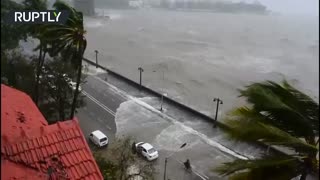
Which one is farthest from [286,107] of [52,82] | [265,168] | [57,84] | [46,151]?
[52,82]

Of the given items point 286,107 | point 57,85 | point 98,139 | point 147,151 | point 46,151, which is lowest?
point 147,151

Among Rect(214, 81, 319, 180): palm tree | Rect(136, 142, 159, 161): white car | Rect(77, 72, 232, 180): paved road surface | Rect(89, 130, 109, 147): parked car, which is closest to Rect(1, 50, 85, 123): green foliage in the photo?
Rect(89, 130, 109, 147): parked car

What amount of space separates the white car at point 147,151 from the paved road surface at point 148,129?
0.40 m

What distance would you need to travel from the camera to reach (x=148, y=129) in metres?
21.7

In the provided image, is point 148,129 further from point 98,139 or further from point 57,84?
point 57,84

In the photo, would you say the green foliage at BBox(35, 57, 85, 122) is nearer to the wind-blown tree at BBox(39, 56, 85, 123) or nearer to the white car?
the wind-blown tree at BBox(39, 56, 85, 123)

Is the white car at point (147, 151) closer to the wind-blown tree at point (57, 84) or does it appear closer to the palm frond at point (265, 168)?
the wind-blown tree at point (57, 84)

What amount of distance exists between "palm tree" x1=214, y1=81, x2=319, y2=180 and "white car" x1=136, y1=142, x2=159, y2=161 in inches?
515

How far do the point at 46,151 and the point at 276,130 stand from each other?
2.82m

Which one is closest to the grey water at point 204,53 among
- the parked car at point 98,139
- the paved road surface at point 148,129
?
the paved road surface at point 148,129

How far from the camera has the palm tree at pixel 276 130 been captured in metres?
4.51

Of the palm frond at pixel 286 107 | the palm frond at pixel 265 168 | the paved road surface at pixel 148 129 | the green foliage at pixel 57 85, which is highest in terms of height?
the palm frond at pixel 286 107

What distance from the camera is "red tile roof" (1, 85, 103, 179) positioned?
4176 millimetres

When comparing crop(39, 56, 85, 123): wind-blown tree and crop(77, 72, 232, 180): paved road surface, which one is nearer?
crop(39, 56, 85, 123): wind-blown tree
